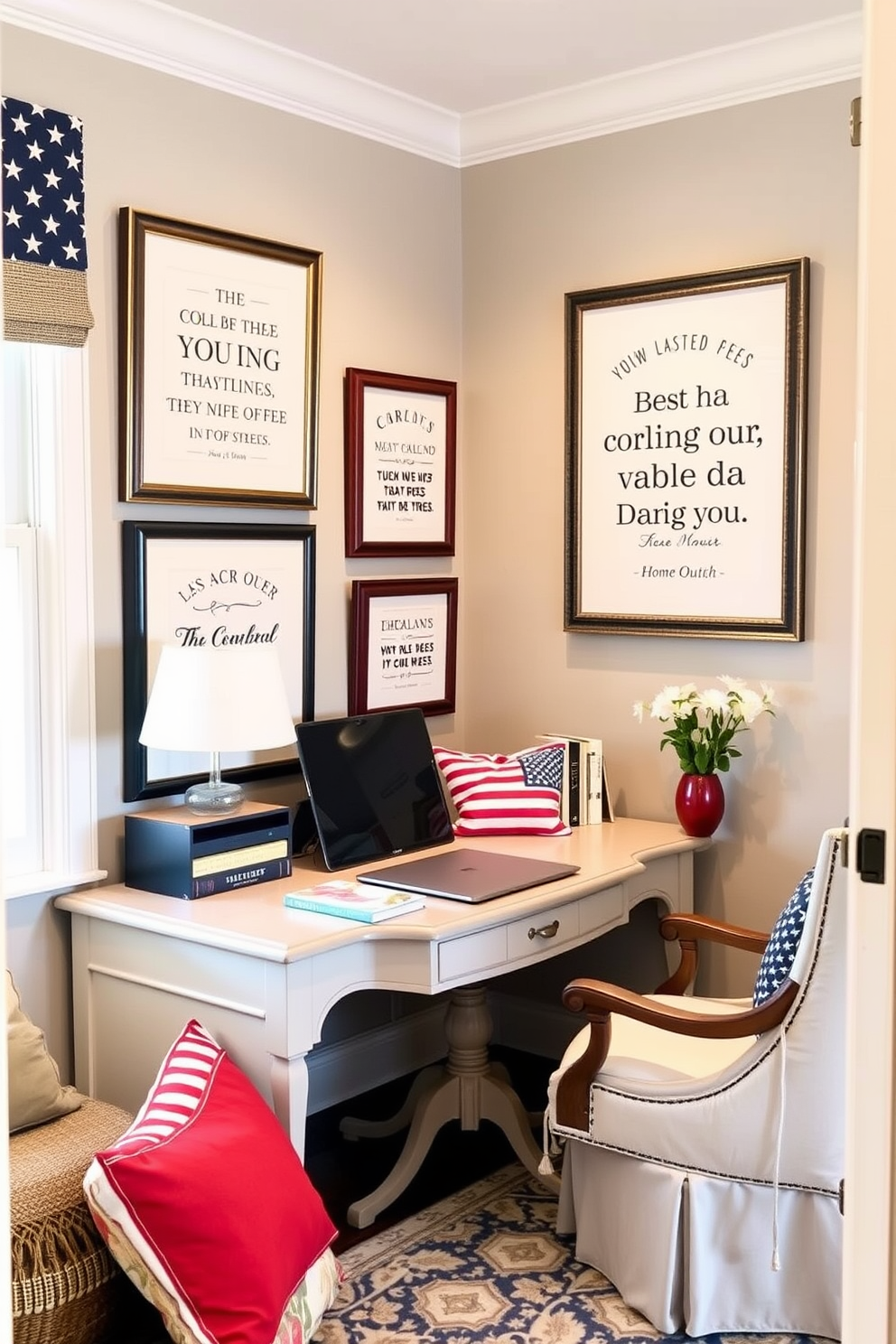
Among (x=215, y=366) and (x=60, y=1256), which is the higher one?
(x=215, y=366)

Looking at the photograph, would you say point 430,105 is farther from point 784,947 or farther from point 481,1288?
point 481,1288

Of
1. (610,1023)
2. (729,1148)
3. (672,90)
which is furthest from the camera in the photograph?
(672,90)

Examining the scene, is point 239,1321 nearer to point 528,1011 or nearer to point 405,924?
point 405,924

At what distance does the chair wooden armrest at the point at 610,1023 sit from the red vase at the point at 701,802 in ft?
2.53

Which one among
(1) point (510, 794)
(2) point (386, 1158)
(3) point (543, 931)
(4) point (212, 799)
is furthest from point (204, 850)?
(2) point (386, 1158)

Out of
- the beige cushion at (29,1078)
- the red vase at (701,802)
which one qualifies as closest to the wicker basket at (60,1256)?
the beige cushion at (29,1078)

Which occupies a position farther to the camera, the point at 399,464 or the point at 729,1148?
the point at 399,464

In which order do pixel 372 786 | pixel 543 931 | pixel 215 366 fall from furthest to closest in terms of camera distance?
pixel 372 786 → pixel 215 366 → pixel 543 931

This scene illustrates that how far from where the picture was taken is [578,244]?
3.57 metres

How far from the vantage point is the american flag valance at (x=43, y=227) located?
2.63m

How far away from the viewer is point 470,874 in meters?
2.95

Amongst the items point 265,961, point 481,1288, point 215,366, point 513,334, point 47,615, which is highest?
point 513,334

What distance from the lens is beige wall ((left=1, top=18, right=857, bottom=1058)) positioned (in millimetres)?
2896

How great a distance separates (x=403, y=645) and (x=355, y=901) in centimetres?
113
